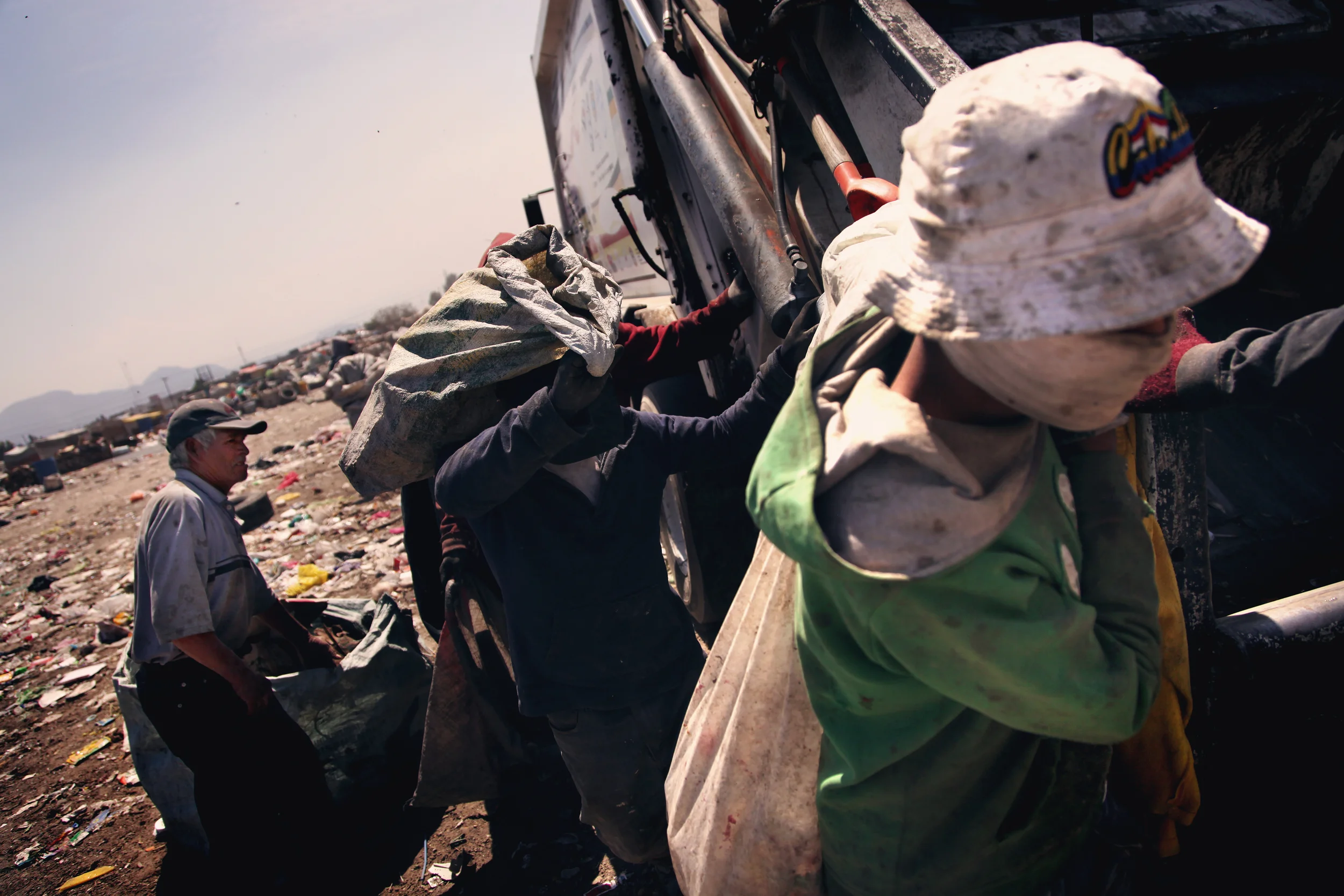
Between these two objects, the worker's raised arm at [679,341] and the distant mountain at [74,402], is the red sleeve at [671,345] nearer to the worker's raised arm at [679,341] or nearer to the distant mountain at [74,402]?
the worker's raised arm at [679,341]

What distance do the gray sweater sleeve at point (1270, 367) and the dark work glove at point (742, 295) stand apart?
1153 mm

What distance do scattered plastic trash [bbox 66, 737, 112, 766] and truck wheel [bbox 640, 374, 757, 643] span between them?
331cm

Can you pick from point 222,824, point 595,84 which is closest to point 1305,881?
point 222,824

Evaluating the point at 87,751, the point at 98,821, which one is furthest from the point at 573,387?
the point at 87,751

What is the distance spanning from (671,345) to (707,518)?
67 centimetres

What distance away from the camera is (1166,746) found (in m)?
0.97

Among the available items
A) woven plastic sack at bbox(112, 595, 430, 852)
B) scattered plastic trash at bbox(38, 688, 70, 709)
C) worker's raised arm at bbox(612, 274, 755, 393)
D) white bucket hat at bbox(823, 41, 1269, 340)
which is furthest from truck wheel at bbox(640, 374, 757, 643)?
scattered plastic trash at bbox(38, 688, 70, 709)

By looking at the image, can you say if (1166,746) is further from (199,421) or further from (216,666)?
(199,421)

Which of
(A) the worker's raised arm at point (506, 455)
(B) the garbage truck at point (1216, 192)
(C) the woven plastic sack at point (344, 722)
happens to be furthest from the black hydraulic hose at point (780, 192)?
(C) the woven plastic sack at point (344, 722)

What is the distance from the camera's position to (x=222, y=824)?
2268 millimetres

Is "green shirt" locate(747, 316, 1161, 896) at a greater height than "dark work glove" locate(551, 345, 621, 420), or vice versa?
"dark work glove" locate(551, 345, 621, 420)

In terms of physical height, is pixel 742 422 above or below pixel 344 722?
above

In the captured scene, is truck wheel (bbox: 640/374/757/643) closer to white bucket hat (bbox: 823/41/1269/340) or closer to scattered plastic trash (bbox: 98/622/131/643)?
white bucket hat (bbox: 823/41/1269/340)

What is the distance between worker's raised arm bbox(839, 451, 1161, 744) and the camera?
0.69 metres
